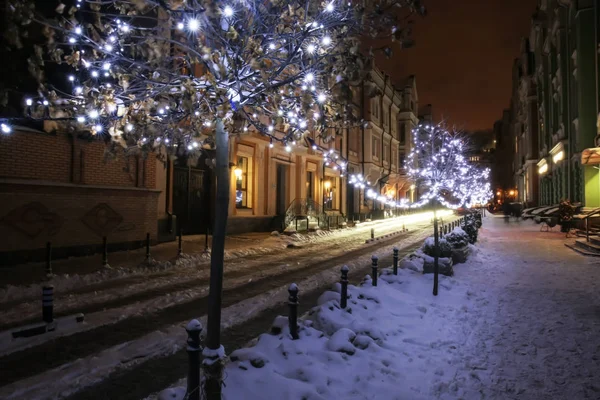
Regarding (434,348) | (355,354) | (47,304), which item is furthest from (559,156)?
(47,304)

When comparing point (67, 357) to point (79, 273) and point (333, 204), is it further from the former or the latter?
point (333, 204)

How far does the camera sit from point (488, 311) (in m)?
7.91

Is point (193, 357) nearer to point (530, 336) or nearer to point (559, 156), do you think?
point (530, 336)

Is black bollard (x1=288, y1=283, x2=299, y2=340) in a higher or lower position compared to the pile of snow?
higher

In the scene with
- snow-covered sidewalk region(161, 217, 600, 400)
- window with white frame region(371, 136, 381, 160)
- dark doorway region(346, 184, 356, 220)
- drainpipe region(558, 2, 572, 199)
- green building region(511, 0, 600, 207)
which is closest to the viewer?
snow-covered sidewalk region(161, 217, 600, 400)

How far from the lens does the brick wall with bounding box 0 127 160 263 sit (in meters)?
11.4

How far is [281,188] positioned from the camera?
2675cm

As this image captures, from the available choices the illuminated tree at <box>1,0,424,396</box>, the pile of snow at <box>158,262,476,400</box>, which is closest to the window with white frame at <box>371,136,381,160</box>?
the pile of snow at <box>158,262,476,400</box>

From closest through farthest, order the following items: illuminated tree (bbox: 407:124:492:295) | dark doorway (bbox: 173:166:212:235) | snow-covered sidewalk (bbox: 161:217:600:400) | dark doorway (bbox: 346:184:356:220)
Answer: snow-covered sidewalk (bbox: 161:217:600:400) → illuminated tree (bbox: 407:124:492:295) → dark doorway (bbox: 173:166:212:235) → dark doorway (bbox: 346:184:356:220)

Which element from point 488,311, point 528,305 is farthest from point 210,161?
point 528,305

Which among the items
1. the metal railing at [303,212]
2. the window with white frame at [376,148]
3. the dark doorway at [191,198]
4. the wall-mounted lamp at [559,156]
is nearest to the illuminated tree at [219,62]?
the dark doorway at [191,198]

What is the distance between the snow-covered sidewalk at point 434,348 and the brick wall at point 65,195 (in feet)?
23.7

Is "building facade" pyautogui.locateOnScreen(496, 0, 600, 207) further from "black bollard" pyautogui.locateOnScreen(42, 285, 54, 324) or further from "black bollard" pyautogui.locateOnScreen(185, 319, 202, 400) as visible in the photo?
"black bollard" pyautogui.locateOnScreen(42, 285, 54, 324)

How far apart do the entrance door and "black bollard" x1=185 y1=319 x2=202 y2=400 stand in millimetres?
22556
